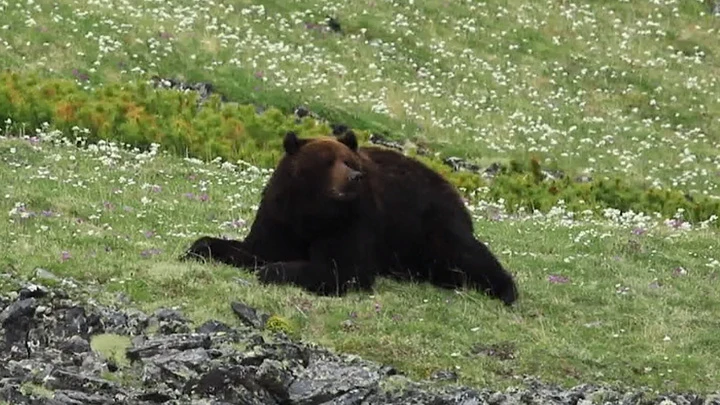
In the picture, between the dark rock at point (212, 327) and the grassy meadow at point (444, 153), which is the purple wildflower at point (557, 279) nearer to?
the grassy meadow at point (444, 153)

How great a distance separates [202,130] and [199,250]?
12.7m

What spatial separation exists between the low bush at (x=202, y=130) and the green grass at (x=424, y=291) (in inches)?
201

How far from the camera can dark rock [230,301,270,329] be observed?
1221 cm

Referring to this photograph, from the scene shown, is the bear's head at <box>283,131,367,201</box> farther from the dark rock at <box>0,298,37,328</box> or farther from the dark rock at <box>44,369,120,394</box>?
the dark rock at <box>44,369,120,394</box>

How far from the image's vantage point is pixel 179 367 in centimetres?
1070

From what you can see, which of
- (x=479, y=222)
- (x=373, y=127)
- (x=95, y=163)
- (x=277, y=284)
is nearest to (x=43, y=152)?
(x=95, y=163)

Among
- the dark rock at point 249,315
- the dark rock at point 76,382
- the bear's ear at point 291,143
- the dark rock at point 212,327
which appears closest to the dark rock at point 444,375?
the dark rock at point 249,315

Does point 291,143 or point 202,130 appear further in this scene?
point 202,130

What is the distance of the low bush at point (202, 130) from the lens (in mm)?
25062

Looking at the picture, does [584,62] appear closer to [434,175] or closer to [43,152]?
[43,152]

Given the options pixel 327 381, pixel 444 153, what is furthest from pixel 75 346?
pixel 444 153

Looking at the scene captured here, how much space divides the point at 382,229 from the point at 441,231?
2.85 feet

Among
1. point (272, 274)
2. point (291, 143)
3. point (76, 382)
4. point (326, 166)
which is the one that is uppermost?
point (291, 143)

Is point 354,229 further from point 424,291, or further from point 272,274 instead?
point 424,291
